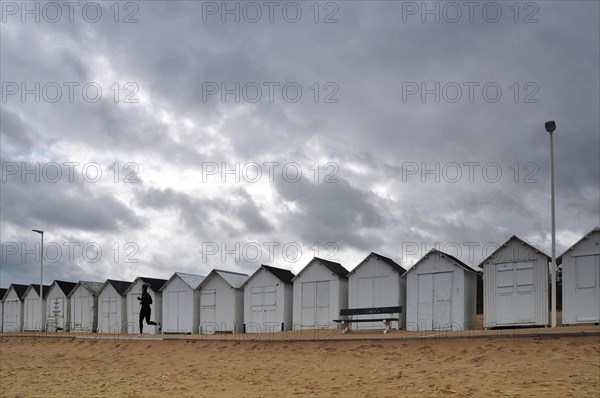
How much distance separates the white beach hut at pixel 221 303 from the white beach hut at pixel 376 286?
7.38 meters

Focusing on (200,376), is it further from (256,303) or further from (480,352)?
(256,303)

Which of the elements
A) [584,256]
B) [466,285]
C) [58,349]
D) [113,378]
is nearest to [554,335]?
[584,256]

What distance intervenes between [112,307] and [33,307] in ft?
34.8

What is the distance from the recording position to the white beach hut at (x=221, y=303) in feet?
121

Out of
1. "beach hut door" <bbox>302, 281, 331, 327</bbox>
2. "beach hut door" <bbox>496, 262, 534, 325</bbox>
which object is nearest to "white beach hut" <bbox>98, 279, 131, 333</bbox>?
"beach hut door" <bbox>302, 281, 331, 327</bbox>

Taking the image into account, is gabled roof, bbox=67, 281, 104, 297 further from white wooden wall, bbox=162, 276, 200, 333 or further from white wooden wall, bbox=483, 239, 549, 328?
white wooden wall, bbox=483, 239, 549, 328

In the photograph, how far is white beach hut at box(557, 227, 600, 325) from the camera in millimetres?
25750

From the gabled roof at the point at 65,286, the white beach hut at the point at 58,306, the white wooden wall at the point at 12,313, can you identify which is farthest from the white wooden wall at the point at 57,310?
the white wooden wall at the point at 12,313

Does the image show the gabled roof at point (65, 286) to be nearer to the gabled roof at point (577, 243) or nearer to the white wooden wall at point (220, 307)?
the white wooden wall at point (220, 307)

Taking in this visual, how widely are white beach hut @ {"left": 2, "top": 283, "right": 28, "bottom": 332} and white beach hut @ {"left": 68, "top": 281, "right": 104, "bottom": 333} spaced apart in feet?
24.3

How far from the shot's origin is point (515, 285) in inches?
1082

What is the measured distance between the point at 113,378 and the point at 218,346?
253 inches

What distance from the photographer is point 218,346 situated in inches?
1032

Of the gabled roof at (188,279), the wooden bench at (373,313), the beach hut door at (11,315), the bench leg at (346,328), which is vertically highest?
the gabled roof at (188,279)
